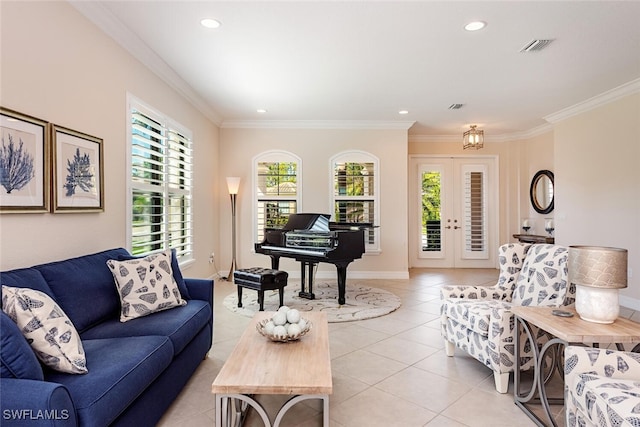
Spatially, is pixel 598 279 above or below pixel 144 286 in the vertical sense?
above

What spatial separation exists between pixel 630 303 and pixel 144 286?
5810 millimetres

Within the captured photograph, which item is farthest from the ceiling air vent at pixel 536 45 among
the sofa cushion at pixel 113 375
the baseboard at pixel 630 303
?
the sofa cushion at pixel 113 375

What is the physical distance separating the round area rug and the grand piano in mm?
197

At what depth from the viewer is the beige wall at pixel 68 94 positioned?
214cm

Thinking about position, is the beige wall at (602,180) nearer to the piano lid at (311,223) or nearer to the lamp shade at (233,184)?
the piano lid at (311,223)

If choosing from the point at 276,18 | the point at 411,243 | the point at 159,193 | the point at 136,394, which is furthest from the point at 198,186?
the point at 411,243

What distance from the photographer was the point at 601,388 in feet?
5.14

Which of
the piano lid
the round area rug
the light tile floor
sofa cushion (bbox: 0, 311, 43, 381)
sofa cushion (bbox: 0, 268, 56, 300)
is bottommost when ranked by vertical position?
the light tile floor

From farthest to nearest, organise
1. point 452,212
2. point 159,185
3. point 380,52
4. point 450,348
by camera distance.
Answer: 1. point 452,212
2. point 159,185
3. point 380,52
4. point 450,348

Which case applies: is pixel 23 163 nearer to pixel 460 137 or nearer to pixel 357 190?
pixel 357 190

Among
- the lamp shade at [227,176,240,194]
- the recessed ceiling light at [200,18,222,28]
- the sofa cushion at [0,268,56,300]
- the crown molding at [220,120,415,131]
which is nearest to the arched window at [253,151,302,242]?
the lamp shade at [227,176,240,194]

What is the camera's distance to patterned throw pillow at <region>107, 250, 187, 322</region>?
8.19ft

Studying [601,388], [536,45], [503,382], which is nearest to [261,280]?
[503,382]

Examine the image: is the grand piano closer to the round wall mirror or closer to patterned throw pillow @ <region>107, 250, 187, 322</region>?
patterned throw pillow @ <region>107, 250, 187, 322</region>
